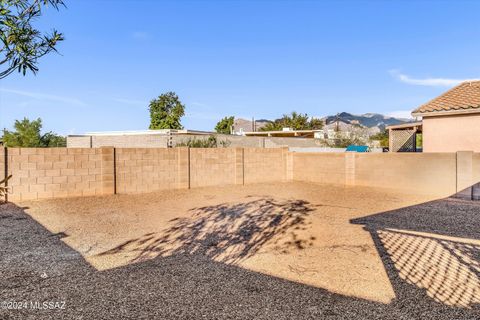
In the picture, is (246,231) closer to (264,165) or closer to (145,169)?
(145,169)

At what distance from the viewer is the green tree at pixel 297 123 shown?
5339cm

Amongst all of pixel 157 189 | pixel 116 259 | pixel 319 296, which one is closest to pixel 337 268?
pixel 319 296

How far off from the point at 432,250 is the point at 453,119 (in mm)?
10171

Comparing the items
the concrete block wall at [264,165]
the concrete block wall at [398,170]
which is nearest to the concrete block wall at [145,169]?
the concrete block wall at [264,165]

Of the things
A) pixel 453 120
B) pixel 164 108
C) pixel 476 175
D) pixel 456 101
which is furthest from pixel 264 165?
pixel 164 108

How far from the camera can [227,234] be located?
7574 millimetres

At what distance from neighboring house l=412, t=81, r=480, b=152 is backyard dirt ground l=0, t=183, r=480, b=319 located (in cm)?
436

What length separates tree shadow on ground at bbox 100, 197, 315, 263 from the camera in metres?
6.35

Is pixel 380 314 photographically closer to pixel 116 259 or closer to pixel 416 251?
pixel 416 251

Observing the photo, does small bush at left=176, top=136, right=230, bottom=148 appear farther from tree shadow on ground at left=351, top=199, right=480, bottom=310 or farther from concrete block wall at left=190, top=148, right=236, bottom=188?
tree shadow on ground at left=351, top=199, right=480, bottom=310

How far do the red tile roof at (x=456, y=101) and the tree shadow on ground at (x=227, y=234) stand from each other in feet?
26.9

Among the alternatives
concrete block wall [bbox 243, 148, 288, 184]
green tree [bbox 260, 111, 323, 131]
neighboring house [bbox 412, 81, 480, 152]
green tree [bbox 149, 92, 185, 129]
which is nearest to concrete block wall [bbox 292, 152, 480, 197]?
concrete block wall [bbox 243, 148, 288, 184]

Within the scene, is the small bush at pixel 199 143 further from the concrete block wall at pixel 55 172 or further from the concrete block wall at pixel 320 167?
the concrete block wall at pixel 55 172

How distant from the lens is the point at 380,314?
155 inches
